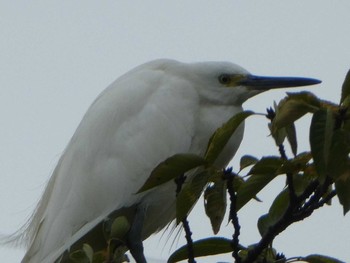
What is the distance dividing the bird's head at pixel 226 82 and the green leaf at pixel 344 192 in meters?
2.16

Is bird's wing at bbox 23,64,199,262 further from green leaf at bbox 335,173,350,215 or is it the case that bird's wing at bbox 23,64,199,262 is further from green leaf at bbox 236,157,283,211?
green leaf at bbox 335,173,350,215

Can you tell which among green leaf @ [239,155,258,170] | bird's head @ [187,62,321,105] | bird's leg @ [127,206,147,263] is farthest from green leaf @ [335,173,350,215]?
bird's head @ [187,62,321,105]

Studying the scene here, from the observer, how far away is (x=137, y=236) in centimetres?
374

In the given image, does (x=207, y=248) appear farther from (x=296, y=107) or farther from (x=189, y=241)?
(x=296, y=107)

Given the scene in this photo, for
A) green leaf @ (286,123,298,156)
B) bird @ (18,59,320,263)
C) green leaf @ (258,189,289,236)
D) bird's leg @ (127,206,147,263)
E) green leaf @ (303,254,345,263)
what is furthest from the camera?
bird @ (18,59,320,263)

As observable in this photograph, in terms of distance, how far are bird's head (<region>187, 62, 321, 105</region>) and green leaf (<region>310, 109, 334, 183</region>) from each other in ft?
7.41

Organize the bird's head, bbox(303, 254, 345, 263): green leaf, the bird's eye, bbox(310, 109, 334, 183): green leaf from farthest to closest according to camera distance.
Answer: the bird's eye → the bird's head → bbox(303, 254, 345, 263): green leaf → bbox(310, 109, 334, 183): green leaf

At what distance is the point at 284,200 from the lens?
227 centimetres

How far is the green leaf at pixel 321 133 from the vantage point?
1697mm

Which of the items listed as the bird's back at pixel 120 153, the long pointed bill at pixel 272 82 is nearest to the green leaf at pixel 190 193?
the bird's back at pixel 120 153

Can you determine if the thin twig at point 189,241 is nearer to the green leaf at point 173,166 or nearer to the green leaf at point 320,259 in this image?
the green leaf at point 173,166

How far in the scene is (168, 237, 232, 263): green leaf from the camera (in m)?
2.21

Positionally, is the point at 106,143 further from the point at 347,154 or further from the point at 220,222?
the point at 347,154

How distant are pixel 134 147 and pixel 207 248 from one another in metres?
1.71
